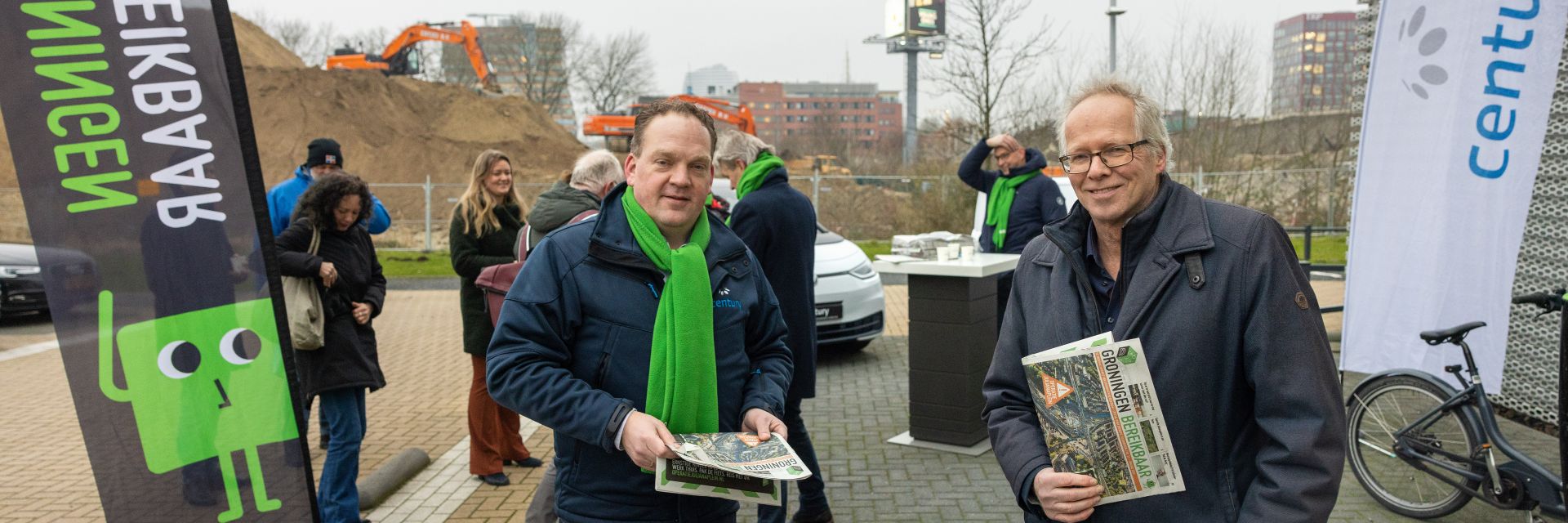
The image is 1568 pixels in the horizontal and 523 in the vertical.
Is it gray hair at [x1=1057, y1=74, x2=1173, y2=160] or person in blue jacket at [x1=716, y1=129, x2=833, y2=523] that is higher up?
gray hair at [x1=1057, y1=74, x2=1173, y2=160]

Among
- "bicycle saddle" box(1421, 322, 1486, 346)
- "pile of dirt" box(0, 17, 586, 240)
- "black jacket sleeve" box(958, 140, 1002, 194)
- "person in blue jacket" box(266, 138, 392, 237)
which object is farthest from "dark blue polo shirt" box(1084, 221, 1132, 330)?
"pile of dirt" box(0, 17, 586, 240)

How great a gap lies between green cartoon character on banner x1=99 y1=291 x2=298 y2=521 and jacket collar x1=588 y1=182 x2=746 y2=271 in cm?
130

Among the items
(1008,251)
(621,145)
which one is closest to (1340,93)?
(621,145)

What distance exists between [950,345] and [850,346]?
4.04m

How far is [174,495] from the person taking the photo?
9.80ft

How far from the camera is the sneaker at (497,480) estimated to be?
5.70 metres

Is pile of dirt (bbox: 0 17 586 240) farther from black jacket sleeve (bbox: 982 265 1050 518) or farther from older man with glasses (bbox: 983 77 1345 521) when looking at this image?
older man with glasses (bbox: 983 77 1345 521)

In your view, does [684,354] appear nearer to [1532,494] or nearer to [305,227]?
[305,227]

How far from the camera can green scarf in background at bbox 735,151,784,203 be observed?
4945mm

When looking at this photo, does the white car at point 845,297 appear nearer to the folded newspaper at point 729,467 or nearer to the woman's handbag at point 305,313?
the woman's handbag at point 305,313

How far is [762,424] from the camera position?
250 centimetres

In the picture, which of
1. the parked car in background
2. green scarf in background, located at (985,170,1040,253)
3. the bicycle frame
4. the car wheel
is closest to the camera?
the bicycle frame

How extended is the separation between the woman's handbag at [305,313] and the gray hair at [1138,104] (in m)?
3.56

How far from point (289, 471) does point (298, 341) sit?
149 cm
